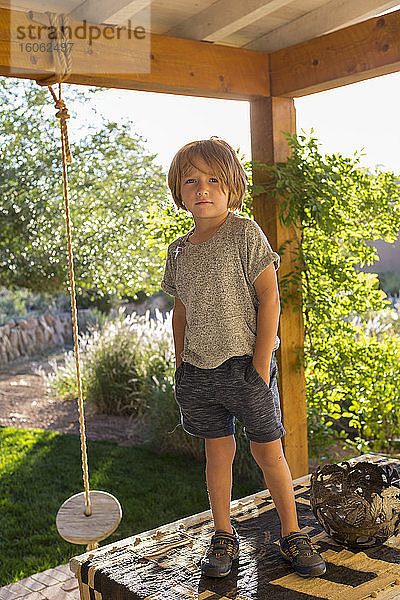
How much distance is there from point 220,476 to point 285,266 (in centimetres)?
136

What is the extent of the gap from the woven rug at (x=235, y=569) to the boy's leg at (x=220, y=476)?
0.15 meters

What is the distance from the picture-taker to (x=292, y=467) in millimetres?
3201

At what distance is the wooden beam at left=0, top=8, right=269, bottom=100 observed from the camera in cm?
236

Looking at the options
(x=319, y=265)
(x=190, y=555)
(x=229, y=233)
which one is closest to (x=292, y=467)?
(x=319, y=265)

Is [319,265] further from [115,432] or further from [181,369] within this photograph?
[115,432]

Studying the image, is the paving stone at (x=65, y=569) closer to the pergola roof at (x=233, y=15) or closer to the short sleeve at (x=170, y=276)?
the short sleeve at (x=170, y=276)

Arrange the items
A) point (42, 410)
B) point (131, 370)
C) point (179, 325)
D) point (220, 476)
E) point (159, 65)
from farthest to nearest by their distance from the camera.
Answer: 1. point (42, 410)
2. point (131, 370)
3. point (159, 65)
4. point (179, 325)
5. point (220, 476)

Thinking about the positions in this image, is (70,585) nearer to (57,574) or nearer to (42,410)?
(57,574)

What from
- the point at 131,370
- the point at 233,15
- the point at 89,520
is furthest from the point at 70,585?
the point at 131,370

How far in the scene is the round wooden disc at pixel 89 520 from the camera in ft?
6.81

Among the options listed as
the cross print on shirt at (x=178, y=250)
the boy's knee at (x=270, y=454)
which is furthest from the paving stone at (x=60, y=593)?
the cross print on shirt at (x=178, y=250)

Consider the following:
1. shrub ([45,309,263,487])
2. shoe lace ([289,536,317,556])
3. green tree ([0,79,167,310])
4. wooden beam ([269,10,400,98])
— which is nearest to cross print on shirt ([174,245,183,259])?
shoe lace ([289,536,317,556])

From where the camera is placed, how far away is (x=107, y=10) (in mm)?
2408

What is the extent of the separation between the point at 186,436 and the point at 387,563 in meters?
3.02
